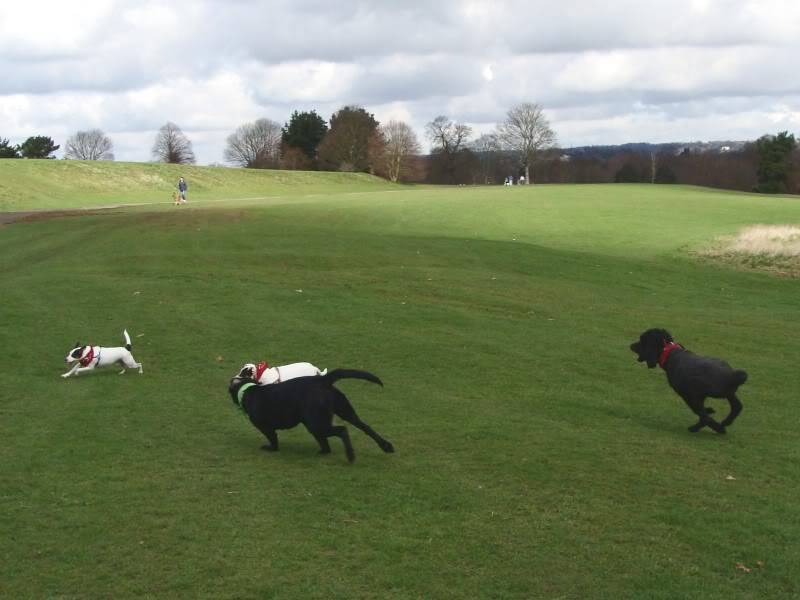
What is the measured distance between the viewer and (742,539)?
7.25m

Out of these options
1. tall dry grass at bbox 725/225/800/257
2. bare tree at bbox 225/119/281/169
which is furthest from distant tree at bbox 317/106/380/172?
tall dry grass at bbox 725/225/800/257

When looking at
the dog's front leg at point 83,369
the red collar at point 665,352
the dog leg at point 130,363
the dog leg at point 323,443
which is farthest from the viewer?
the dog leg at point 130,363

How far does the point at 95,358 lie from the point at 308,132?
407ft

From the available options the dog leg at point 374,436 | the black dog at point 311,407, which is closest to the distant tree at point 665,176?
the dog leg at point 374,436

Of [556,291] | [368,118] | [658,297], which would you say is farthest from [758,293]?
[368,118]

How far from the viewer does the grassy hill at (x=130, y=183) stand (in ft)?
216

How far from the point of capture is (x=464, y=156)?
15275 centimetres

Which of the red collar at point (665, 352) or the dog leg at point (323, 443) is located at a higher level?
the red collar at point (665, 352)

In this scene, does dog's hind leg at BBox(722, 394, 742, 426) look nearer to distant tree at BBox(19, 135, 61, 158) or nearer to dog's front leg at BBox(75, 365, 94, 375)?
dog's front leg at BBox(75, 365, 94, 375)

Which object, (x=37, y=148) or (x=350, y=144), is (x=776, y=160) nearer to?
(x=350, y=144)

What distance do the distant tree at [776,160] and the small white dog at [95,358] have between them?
11126 centimetres

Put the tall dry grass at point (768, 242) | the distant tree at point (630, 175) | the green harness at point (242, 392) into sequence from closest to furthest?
the green harness at point (242, 392) → the tall dry grass at point (768, 242) → the distant tree at point (630, 175)

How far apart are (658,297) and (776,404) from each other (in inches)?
520

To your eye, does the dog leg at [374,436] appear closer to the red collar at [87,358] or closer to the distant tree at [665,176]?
the red collar at [87,358]
